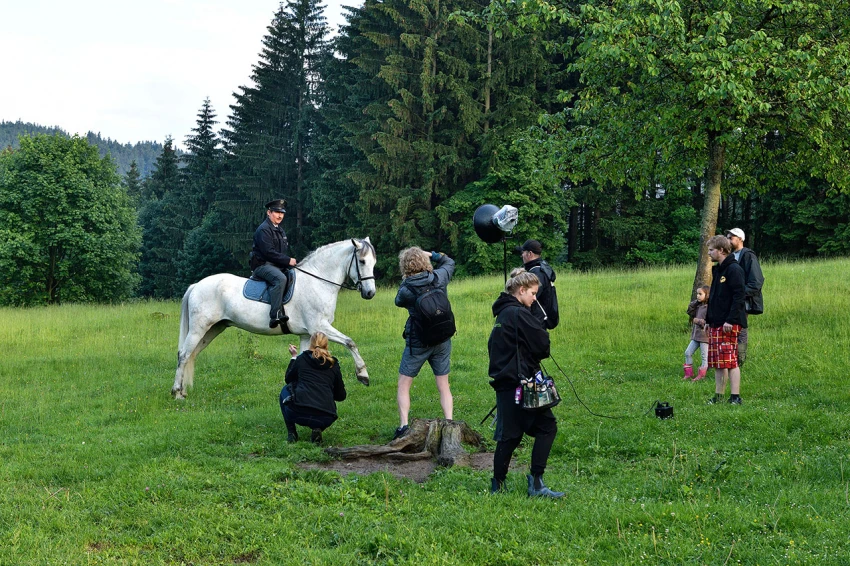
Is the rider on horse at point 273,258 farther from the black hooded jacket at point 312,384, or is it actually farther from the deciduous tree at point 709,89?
the deciduous tree at point 709,89

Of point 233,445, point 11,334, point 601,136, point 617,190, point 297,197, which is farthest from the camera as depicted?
point 297,197

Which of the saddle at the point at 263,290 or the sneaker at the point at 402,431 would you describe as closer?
the sneaker at the point at 402,431

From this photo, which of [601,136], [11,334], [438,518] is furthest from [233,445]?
[11,334]

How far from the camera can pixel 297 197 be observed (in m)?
47.1

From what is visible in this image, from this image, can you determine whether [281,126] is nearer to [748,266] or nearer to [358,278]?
[358,278]

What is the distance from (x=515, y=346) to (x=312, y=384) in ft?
10.8

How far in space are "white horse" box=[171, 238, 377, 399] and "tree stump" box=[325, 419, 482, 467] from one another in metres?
3.23

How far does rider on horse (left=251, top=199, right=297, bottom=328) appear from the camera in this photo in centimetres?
1149

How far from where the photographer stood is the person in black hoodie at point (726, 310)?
32.5 feet

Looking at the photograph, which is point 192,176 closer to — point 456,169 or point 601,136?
point 456,169

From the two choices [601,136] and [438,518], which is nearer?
[438,518]

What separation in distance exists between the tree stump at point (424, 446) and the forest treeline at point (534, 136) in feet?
27.9

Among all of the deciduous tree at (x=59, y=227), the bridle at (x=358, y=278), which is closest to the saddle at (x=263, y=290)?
the bridle at (x=358, y=278)

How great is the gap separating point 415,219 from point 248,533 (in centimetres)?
3323
